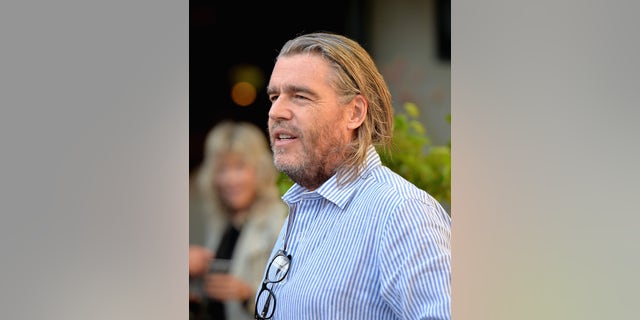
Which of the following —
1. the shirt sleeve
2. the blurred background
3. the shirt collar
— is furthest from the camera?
the blurred background

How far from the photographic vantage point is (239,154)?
12.7 ft

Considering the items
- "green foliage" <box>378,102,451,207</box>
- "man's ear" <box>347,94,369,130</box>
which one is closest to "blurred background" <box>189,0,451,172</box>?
"green foliage" <box>378,102,451,207</box>

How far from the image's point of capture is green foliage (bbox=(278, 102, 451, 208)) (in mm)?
3658

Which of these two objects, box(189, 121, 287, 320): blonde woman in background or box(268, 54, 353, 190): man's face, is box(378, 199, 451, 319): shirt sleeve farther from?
box(189, 121, 287, 320): blonde woman in background

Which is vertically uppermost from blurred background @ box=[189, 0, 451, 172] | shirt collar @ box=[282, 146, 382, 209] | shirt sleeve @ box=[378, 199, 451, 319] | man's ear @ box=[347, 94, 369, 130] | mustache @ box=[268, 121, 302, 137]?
blurred background @ box=[189, 0, 451, 172]

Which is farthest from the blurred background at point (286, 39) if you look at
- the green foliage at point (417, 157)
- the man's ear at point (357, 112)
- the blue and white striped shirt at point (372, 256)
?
the blue and white striped shirt at point (372, 256)

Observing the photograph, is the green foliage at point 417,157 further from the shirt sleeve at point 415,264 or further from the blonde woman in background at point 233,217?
the blonde woman in background at point 233,217

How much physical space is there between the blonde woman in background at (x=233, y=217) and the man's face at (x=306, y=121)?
9 cm

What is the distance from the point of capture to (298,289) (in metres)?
3.58

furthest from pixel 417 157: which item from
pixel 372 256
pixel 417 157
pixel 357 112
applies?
pixel 372 256

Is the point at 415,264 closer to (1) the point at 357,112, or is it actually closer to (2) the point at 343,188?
(2) the point at 343,188
